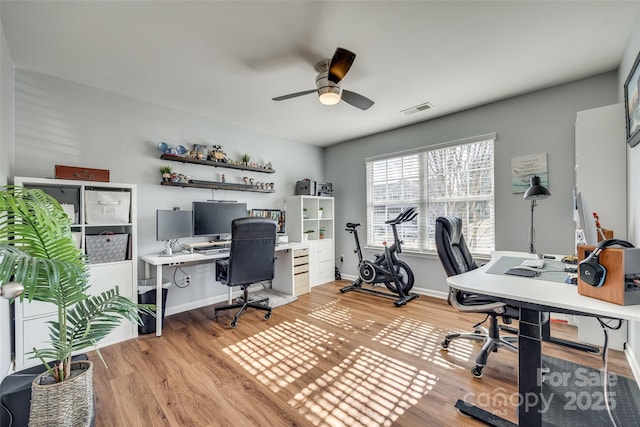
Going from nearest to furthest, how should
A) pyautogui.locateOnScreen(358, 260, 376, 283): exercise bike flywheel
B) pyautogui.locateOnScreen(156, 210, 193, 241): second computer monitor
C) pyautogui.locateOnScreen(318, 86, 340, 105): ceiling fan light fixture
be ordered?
pyautogui.locateOnScreen(318, 86, 340, 105): ceiling fan light fixture, pyautogui.locateOnScreen(156, 210, 193, 241): second computer monitor, pyautogui.locateOnScreen(358, 260, 376, 283): exercise bike flywheel

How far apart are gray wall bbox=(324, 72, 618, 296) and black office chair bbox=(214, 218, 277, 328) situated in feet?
7.02

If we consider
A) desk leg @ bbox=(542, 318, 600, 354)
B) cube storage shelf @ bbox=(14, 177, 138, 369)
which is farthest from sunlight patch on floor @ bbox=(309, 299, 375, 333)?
cube storage shelf @ bbox=(14, 177, 138, 369)

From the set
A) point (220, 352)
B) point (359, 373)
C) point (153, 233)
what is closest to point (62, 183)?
point (153, 233)

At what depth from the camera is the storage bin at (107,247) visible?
2424mm

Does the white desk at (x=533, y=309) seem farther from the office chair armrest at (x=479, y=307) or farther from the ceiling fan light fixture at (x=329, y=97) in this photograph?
the ceiling fan light fixture at (x=329, y=97)

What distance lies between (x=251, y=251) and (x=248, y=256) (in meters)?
0.06

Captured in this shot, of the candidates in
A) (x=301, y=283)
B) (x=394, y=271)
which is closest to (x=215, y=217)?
(x=301, y=283)

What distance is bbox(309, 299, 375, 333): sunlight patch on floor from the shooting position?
9.15 ft

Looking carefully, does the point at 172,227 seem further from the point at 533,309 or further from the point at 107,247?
the point at 533,309

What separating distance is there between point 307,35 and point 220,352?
2.66 meters

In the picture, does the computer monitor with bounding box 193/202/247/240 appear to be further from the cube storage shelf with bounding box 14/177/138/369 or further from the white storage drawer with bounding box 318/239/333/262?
the white storage drawer with bounding box 318/239/333/262

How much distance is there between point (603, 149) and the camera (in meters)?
2.25

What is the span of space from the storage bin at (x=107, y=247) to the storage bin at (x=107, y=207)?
0.48 ft

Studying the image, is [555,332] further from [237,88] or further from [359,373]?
[237,88]
